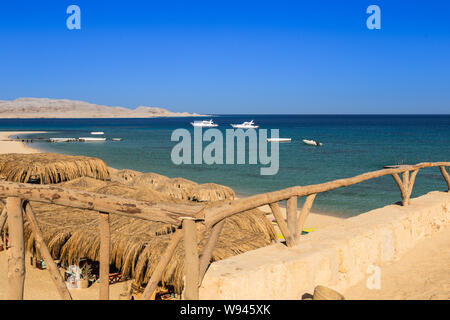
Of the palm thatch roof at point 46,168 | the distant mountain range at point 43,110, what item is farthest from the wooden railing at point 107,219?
the distant mountain range at point 43,110

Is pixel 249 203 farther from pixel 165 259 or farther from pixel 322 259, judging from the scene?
pixel 322 259

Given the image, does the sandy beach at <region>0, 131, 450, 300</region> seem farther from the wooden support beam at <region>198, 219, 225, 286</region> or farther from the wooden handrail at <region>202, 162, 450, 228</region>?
the wooden support beam at <region>198, 219, 225, 286</region>

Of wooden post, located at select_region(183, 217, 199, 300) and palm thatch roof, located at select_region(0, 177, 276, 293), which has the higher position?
wooden post, located at select_region(183, 217, 199, 300)

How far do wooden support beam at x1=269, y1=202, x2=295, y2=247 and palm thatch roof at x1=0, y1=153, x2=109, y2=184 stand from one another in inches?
253

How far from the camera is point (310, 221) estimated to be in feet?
36.2

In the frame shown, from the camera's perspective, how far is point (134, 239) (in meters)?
5.00

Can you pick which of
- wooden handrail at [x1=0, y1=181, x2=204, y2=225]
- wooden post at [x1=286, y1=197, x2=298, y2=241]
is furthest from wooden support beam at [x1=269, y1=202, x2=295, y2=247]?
wooden handrail at [x1=0, y1=181, x2=204, y2=225]

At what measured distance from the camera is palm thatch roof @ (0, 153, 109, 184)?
352 inches

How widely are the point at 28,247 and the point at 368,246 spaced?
4698 mm

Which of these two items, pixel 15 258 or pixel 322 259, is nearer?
pixel 15 258

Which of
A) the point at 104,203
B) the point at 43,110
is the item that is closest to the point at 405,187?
the point at 104,203

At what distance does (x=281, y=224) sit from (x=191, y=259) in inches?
49.0
